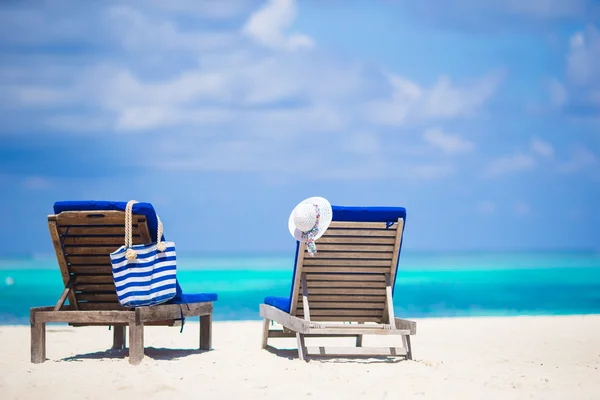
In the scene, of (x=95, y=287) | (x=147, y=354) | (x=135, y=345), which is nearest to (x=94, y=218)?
(x=95, y=287)

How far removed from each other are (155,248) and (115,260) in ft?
1.01

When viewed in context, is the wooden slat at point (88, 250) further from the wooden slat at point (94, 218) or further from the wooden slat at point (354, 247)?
the wooden slat at point (354, 247)

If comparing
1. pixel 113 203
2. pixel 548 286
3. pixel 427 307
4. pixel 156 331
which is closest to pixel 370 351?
pixel 113 203

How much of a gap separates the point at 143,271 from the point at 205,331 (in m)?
1.40

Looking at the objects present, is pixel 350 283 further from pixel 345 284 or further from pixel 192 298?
pixel 192 298

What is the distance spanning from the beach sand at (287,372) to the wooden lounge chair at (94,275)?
30 cm

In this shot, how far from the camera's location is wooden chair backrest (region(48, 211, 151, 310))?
21.1 ft

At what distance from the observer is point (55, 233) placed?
650 centimetres

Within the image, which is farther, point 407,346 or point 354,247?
point 407,346

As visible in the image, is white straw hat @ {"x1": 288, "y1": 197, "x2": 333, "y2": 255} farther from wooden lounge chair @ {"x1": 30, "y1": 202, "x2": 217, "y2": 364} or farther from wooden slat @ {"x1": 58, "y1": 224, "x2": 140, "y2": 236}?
wooden slat @ {"x1": 58, "y1": 224, "x2": 140, "y2": 236}

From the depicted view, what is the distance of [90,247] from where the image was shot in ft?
21.7

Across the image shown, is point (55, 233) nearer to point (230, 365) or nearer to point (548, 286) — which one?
point (230, 365)

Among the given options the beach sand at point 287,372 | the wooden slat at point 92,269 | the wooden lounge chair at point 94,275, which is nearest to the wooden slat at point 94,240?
the wooden lounge chair at point 94,275

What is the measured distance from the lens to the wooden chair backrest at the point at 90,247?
6438 mm
